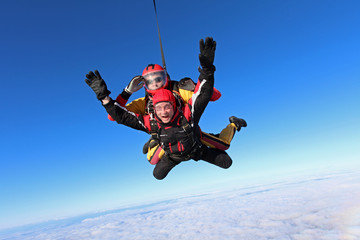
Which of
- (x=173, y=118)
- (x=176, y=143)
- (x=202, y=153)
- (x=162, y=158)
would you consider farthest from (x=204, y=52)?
(x=162, y=158)

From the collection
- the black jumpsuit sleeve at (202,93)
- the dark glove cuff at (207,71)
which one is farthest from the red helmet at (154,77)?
the dark glove cuff at (207,71)

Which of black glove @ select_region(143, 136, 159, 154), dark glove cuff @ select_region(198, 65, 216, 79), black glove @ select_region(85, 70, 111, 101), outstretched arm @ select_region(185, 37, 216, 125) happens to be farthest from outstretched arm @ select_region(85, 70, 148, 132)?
dark glove cuff @ select_region(198, 65, 216, 79)

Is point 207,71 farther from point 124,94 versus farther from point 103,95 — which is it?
point 103,95

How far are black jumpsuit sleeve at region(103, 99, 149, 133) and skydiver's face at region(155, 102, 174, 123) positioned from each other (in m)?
0.38

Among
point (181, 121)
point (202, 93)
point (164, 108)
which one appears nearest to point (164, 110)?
point (164, 108)

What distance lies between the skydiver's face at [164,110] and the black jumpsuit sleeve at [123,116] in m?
0.38

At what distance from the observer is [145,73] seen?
3244mm

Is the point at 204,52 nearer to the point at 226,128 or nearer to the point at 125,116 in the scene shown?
the point at 125,116

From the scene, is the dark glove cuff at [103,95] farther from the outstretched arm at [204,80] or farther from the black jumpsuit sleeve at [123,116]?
the outstretched arm at [204,80]

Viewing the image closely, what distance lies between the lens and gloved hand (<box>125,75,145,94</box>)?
323 centimetres

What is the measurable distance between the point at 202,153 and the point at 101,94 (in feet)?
6.65

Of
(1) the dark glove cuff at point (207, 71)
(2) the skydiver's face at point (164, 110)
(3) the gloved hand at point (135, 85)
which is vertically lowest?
(2) the skydiver's face at point (164, 110)

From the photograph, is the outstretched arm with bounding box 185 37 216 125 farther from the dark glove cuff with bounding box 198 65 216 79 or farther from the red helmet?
the red helmet

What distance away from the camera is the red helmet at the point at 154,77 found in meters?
3.22
